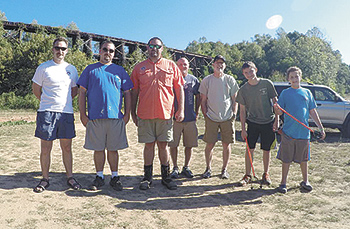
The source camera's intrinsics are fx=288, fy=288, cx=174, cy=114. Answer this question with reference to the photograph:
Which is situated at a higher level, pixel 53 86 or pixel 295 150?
pixel 53 86

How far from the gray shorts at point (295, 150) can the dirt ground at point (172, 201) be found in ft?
1.58

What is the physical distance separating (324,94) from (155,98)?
823 cm

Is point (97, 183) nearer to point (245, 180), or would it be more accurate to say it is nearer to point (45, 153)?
point (45, 153)

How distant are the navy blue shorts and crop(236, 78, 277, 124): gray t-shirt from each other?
2.50 metres

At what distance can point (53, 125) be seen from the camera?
3773mm

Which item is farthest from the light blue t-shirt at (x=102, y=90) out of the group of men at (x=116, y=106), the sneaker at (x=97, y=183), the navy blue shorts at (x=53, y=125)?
the sneaker at (x=97, y=183)

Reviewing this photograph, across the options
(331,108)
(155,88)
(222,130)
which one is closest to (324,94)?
(331,108)

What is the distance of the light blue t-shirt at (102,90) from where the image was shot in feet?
12.3

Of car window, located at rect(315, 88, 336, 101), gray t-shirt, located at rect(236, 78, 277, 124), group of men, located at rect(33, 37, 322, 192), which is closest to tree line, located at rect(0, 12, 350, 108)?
car window, located at rect(315, 88, 336, 101)

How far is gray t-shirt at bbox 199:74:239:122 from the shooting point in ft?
14.8

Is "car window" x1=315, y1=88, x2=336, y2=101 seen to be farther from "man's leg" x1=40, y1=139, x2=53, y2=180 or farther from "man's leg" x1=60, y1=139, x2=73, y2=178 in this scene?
"man's leg" x1=40, y1=139, x2=53, y2=180

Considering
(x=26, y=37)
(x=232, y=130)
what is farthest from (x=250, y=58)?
(x=232, y=130)

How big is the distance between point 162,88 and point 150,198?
1.47 m

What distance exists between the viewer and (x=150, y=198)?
12.4ft
